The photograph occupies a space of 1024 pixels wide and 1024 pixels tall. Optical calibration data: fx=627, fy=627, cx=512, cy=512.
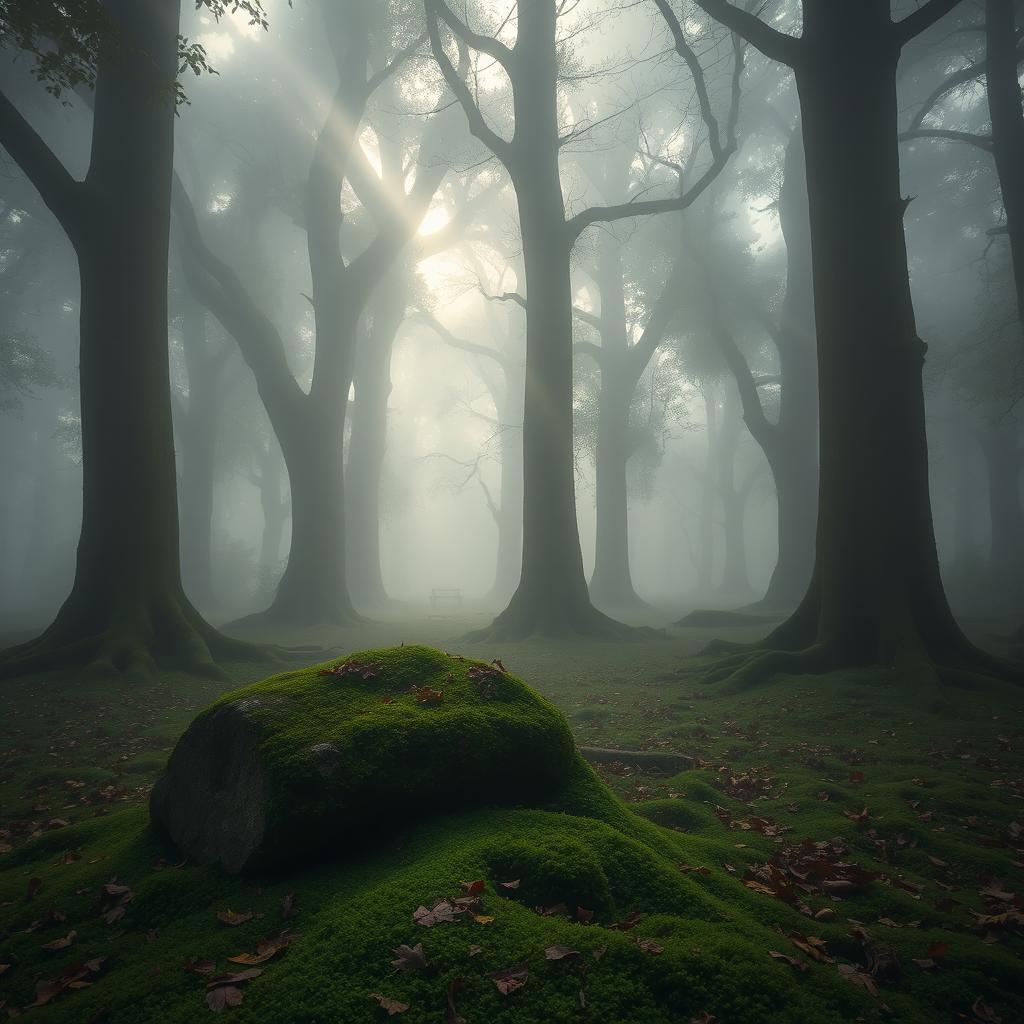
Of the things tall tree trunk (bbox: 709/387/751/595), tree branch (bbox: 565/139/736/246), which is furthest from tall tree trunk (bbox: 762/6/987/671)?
tall tree trunk (bbox: 709/387/751/595)

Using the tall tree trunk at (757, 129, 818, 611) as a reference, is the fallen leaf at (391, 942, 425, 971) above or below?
below

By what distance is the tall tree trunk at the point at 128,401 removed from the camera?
31.6ft

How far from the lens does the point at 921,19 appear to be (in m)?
→ 8.75

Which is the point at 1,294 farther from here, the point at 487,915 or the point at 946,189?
the point at 946,189

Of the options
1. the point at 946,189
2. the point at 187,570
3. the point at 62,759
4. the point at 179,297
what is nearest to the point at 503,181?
the point at 179,297

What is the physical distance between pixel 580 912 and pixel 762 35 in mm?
12055

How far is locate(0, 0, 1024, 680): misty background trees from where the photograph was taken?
9.10 meters

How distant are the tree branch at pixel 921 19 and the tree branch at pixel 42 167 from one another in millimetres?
12250

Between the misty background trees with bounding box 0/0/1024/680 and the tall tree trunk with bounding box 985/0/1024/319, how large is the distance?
0.21 ft

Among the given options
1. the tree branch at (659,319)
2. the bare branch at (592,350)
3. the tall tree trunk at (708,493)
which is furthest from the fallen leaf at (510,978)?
the tall tree trunk at (708,493)

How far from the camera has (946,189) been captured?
2725 centimetres

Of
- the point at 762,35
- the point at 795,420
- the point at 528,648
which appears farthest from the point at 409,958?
the point at 795,420

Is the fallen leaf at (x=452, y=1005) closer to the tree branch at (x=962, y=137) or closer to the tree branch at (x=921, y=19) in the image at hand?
the tree branch at (x=921, y=19)

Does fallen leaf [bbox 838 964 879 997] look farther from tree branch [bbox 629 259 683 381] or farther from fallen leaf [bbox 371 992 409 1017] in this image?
tree branch [bbox 629 259 683 381]
